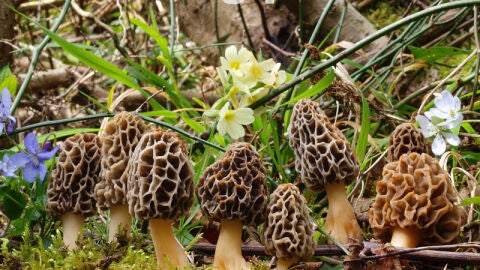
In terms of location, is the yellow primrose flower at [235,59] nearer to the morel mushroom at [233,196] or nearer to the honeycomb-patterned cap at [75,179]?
the morel mushroom at [233,196]

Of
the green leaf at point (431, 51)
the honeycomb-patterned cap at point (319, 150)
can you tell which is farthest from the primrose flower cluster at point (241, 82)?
the green leaf at point (431, 51)

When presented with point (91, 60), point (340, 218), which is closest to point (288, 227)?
point (340, 218)

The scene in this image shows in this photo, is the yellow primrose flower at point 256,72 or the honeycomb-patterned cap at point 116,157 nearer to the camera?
the honeycomb-patterned cap at point 116,157

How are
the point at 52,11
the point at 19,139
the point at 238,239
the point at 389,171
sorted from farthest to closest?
1. the point at 52,11
2. the point at 19,139
3. the point at 389,171
4. the point at 238,239

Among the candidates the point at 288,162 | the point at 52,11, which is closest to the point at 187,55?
the point at 52,11

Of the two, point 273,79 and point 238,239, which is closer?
point 238,239

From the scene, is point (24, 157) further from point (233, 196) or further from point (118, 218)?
point (233, 196)

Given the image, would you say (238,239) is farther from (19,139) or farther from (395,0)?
(395,0)
